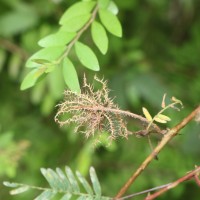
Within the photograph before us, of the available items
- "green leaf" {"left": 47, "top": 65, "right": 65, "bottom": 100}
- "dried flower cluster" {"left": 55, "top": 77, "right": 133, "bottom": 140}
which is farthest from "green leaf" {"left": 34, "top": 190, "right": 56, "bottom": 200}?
"green leaf" {"left": 47, "top": 65, "right": 65, "bottom": 100}

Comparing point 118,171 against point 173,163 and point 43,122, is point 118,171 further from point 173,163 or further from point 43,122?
point 43,122

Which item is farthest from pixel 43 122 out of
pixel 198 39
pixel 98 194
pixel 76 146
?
pixel 98 194

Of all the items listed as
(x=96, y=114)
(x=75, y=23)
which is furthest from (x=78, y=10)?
(x=96, y=114)

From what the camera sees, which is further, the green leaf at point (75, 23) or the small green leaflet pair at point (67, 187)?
the green leaf at point (75, 23)

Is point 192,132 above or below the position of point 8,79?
below

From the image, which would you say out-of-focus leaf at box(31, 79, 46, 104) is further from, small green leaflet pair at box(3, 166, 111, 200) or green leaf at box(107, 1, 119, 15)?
small green leaflet pair at box(3, 166, 111, 200)

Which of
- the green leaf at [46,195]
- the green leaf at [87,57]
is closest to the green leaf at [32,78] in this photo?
the green leaf at [87,57]

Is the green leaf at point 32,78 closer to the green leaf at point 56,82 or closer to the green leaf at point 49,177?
the green leaf at point 49,177
